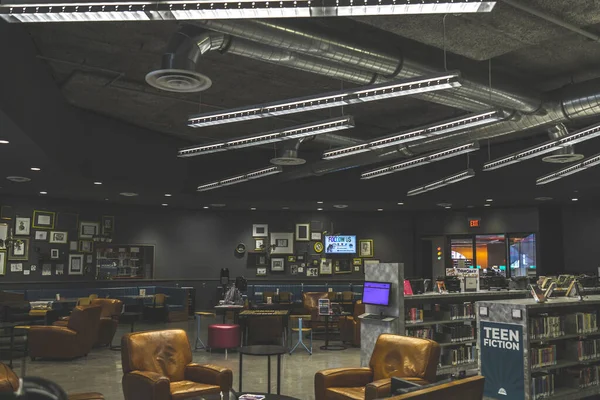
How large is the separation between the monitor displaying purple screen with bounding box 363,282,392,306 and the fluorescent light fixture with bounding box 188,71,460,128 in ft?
8.83

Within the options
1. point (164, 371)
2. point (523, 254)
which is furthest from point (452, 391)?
point (523, 254)

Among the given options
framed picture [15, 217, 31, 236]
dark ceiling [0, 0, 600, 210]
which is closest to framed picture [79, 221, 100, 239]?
dark ceiling [0, 0, 600, 210]

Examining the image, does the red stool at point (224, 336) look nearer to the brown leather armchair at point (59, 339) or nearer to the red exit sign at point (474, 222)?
the brown leather armchair at point (59, 339)

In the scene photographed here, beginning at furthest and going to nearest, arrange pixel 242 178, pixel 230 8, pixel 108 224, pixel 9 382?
1. pixel 108 224
2. pixel 242 178
3. pixel 9 382
4. pixel 230 8

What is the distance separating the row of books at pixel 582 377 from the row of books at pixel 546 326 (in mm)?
500

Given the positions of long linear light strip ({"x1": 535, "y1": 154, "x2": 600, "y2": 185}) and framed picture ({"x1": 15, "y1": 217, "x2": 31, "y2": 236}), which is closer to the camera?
long linear light strip ({"x1": 535, "y1": 154, "x2": 600, "y2": 185})

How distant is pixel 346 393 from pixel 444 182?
8653mm

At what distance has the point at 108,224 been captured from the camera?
1636 centimetres

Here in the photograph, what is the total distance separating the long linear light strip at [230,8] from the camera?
4.39 metres

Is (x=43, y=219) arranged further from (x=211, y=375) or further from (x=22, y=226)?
(x=211, y=375)

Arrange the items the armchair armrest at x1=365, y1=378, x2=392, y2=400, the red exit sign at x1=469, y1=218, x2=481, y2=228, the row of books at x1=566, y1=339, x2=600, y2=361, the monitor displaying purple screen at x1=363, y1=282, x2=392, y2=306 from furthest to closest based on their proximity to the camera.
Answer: the red exit sign at x1=469, y1=218, x2=481, y2=228 → the monitor displaying purple screen at x1=363, y1=282, x2=392, y2=306 → the row of books at x1=566, y1=339, x2=600, y2=361 → the armchair armrest at x1=365, y1=378, x2=392, y2=400

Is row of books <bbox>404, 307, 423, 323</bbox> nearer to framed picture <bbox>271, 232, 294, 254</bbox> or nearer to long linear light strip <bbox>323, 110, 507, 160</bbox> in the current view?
long linear light strip <bbox>323, 110, 507, 160</bbox>

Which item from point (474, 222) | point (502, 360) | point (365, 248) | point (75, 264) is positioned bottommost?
point (502, 360)

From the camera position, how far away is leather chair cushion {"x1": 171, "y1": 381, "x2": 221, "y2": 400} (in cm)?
568
